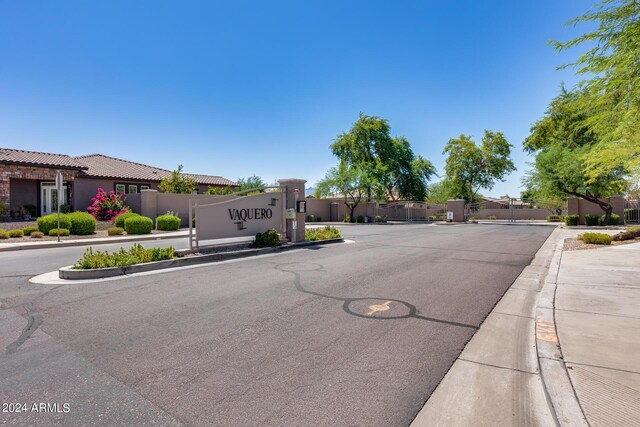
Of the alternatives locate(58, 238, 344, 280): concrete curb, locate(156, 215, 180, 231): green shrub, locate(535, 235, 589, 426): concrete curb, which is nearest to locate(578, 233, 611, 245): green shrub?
locate(535, 235, 589, 426): concrete curb

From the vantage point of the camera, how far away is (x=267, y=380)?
3.46 m

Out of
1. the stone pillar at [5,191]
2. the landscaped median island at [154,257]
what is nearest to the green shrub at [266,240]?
the landscaped median island at [154,257]

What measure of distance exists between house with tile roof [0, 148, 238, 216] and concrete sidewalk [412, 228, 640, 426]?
88.0 feet

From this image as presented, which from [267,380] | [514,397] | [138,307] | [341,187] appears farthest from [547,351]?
[341,187]

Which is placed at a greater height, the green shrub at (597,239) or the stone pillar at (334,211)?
the stone pillar at (334,211)

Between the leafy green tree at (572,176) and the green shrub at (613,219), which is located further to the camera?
the green shrub at (613,219)

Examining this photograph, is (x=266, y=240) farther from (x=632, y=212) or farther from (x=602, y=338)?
(x=632, y=212)

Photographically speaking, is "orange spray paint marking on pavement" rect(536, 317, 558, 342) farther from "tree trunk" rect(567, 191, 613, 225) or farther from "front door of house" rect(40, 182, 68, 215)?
"front door of house" rect(40, 182, 68, 215)

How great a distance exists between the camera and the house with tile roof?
75.7ft

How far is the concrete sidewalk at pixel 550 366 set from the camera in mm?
2900

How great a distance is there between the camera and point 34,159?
967 inches

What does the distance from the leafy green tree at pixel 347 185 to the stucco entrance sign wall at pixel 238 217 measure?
25.0 meters

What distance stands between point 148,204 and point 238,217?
1522 centimetres

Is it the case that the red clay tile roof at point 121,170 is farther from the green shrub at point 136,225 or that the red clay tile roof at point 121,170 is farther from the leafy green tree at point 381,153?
Result: the leafy green tree at point 381,153
